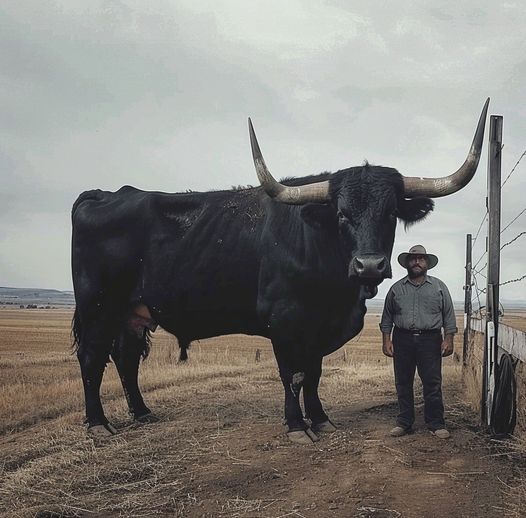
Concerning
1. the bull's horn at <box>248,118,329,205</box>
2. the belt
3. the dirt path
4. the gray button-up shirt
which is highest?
the bull's horn at <box>248,118,329,205</box>

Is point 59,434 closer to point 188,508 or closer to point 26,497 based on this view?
point 26,497

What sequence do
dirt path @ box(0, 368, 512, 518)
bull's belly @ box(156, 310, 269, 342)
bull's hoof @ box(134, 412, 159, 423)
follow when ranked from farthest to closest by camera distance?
bull's hoof @ box(134, 412, 159, 423) < bull's belly @ box(156, 310, 269, 342) < dirt path @ box(0, 368, 512, 518)

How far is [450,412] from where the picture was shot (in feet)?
23.8

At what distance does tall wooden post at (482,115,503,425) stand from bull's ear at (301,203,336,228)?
161cm

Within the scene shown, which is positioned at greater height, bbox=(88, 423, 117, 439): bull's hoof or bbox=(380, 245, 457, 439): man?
bbox=(380, 245, 457, 439): man

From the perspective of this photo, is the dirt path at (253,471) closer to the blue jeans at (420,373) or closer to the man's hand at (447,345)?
the blue jeans at (420,373)

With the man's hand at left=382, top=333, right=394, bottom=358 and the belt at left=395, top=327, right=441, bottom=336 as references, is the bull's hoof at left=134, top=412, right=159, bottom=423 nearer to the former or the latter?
the man's hand at left=382, top=333, right=394, bottom=358

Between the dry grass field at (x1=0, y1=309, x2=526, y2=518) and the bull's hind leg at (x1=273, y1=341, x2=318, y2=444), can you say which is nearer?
the dry grass field at (x1=0, y1=309, x2=526, y2=518)

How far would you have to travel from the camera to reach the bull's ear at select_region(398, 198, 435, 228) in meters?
6.20

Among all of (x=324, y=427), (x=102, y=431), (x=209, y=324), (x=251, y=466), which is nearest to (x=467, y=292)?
(x=324, y=427)

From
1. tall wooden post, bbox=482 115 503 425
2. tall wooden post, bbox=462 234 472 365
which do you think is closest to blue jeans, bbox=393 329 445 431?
tall wooden post, bbox=482 115 503 425

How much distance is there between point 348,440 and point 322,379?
5.36 metres

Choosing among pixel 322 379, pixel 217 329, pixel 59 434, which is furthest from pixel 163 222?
pixel 322 379

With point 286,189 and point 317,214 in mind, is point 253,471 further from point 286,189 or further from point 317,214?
point 286,189
